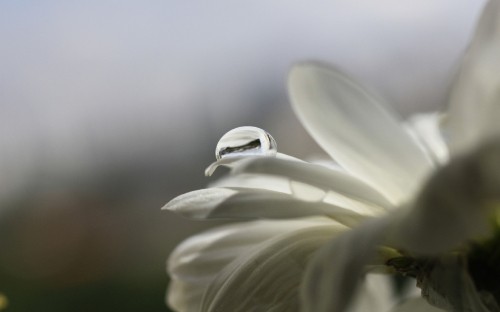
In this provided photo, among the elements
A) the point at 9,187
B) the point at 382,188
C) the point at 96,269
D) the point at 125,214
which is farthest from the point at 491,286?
the point at 9,187

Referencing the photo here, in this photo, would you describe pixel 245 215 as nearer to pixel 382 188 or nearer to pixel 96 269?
pixel 382 188

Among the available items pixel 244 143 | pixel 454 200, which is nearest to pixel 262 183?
pixel 244 143

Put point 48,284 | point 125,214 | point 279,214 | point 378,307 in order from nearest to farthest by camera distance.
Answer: point 279,214 → point 378,307 → point 48,284 → point 125,214

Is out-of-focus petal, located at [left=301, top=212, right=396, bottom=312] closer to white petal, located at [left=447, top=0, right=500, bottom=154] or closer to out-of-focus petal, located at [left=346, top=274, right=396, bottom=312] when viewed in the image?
white petal, located at [left=447, top=0, right=500, bottom=154]

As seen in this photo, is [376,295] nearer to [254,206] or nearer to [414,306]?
[414,306]

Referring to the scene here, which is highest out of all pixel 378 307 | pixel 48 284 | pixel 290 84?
pixel 290 84

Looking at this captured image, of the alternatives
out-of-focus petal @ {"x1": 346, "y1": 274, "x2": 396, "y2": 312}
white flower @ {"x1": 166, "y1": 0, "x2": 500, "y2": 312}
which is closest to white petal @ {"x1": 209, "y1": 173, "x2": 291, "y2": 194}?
white flower @ {"x1": 166, "y1": 0, "x2": 500, "y2": 312}

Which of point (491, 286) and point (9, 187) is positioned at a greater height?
point (491, 286)
